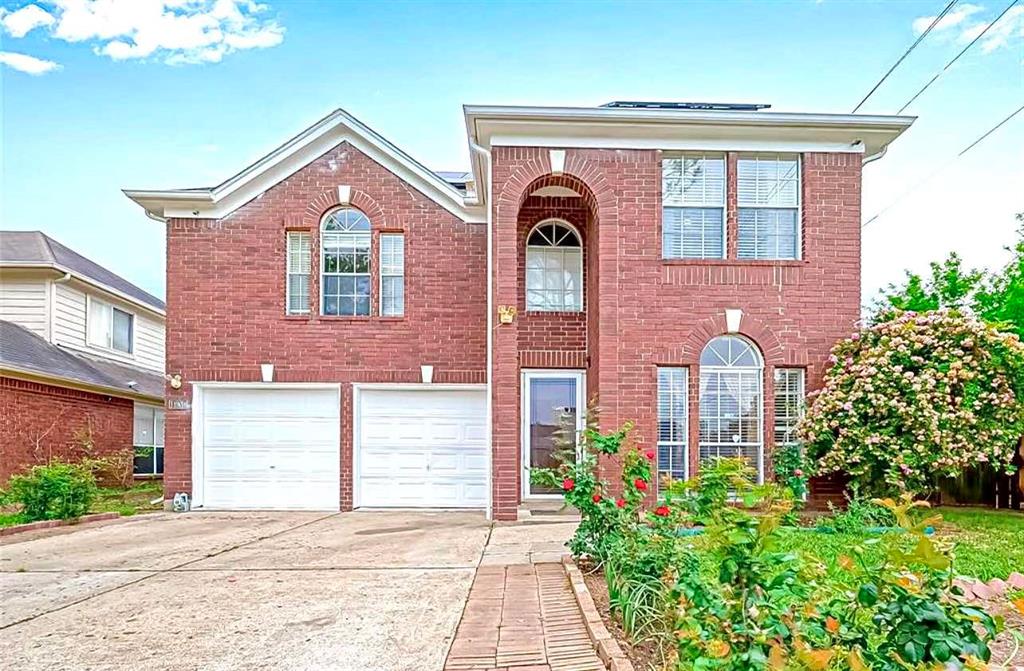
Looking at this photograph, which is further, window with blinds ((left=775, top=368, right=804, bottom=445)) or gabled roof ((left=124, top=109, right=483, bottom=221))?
gabled roof ((left=124, top=109, right=483, bottom=221))

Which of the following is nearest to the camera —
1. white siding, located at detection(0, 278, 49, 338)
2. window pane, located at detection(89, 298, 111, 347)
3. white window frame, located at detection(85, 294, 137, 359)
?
white siding, located at detection(0, 278, 49, 338)

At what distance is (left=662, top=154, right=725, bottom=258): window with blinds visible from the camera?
1014cm

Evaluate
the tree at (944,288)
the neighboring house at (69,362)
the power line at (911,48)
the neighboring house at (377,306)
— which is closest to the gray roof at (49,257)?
the neighboring house at (69,362)

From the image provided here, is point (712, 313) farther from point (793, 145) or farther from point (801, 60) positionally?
point (801, 60)

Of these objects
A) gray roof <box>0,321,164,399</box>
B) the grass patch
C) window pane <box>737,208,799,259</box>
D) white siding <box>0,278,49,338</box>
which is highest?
window pane <box>737,208,799,259</box>

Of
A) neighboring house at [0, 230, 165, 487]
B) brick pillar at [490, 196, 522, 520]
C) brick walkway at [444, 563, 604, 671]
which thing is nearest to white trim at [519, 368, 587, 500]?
brick pillar at [490, 196, 522, 520]

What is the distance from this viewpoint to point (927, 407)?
27.5 feet

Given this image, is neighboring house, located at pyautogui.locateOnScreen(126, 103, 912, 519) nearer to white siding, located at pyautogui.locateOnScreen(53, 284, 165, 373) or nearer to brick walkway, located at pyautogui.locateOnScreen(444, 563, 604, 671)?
brick walkway, located at pyautogui.locateOnScreen(444, 563, 604, 671)

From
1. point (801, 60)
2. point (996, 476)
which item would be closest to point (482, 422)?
point (996, 476)

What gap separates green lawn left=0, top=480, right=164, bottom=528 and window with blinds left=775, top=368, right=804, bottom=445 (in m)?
10.3

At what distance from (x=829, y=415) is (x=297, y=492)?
8.48m

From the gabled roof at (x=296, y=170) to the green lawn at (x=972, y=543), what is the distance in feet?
24.2

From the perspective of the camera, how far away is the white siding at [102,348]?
15.4 meters

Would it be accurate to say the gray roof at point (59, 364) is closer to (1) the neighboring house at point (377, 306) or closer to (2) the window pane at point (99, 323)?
(2) the window pane at point (99, 323)
